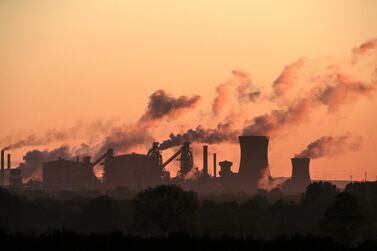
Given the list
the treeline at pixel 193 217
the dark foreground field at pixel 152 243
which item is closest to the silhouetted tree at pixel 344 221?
the treeline at pixel 193 217

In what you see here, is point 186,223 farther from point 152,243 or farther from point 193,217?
point 152,243

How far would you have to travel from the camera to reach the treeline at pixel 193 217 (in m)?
97.4

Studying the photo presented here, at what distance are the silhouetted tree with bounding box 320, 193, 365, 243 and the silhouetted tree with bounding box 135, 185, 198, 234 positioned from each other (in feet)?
37.3

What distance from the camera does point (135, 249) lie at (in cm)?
7150

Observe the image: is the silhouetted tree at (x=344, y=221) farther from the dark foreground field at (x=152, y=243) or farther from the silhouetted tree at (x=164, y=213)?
the dark foreground field at (x=152, y=243)

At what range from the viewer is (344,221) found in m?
95.4

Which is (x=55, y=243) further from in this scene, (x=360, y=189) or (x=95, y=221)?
(x=360, y=189)

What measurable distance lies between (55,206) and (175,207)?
3483cm

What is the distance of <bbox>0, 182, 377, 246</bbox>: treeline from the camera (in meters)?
97.4

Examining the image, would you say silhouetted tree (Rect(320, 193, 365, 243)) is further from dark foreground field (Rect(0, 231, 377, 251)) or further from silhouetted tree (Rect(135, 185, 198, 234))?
dark foreground field (Rect(0, 231, 377, 251))

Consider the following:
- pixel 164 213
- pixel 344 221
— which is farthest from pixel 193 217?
pixel 344 221

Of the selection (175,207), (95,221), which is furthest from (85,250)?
(95,221)

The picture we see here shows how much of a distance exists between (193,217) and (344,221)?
17.6 m

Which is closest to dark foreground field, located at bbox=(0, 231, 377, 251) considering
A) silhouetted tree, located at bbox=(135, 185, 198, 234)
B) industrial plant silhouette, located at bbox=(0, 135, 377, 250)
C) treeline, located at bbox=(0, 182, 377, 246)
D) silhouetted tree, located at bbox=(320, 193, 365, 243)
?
industrial plant silhouette, located at bbox=(0, 135, 377, 250)
